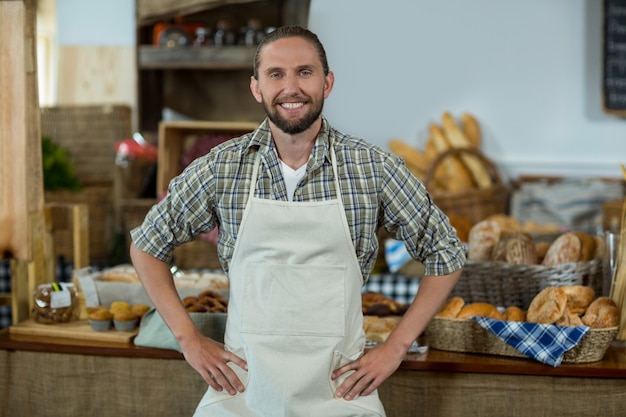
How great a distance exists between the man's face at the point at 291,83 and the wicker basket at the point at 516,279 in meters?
1.12

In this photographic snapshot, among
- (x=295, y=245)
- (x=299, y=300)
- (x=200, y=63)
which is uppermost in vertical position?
(x=200, y=63)

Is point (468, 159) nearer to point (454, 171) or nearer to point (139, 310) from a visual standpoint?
point (454, 171)

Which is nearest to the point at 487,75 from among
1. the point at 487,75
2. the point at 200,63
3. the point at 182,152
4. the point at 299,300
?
the point at 487,75

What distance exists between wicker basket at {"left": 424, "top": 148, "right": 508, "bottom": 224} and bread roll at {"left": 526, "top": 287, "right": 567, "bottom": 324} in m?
1.80

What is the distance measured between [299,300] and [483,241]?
1272 mm

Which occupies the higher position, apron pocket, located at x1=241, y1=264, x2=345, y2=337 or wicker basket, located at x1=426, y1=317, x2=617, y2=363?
apron pocket, located at x1=241, y1=264, x2=345, y2=337

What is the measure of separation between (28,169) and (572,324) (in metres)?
1.81

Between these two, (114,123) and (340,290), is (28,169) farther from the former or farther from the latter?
(114,123)

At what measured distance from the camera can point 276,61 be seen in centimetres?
213

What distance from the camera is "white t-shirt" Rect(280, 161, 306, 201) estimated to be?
2227 millimetres

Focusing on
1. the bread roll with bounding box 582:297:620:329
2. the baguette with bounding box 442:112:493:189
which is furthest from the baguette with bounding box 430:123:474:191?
the bread roll with bounding box 582:297:620:329

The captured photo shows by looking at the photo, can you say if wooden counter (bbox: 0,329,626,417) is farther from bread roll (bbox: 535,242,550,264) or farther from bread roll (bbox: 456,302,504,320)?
bread roll (bbox: 535,242,550,264)

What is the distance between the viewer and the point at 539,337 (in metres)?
2.48

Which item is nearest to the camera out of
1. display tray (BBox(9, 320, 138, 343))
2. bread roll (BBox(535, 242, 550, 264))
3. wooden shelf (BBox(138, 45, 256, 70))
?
display tray (BBox(9, 320, 138, 343))
